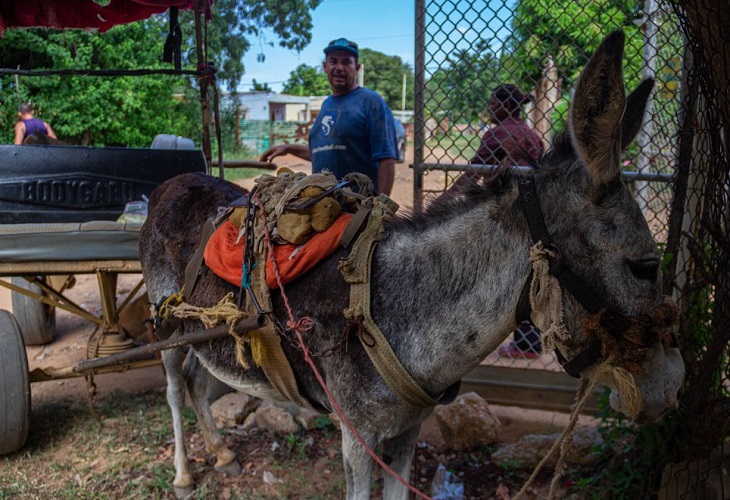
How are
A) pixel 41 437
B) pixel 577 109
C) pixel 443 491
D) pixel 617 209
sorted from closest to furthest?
pixel 577 109
pixel 617 209
pixel 443 491
pixel 41 437

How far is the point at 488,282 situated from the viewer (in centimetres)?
215

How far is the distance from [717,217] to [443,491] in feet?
6.87

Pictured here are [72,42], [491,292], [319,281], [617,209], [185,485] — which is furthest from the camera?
[72,42]

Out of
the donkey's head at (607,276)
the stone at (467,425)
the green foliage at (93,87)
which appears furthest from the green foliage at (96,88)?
the donkey's head at (607,276)

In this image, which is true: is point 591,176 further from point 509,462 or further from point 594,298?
point 509,462

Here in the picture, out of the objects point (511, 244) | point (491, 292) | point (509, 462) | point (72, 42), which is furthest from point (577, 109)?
point (72, 42)

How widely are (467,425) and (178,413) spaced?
1.94m

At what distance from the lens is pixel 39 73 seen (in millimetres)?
3850

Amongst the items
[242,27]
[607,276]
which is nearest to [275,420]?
[607,276]

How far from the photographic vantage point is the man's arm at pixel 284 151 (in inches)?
188

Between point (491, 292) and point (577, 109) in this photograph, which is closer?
point (577, 109)

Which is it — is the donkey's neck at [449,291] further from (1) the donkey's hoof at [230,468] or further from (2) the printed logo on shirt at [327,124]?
(2) the printed logo on shirt at [327,124]

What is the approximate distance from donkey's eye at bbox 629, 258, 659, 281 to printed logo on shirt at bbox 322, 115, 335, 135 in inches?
120

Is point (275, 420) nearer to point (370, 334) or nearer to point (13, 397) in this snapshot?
point (13, 397)
